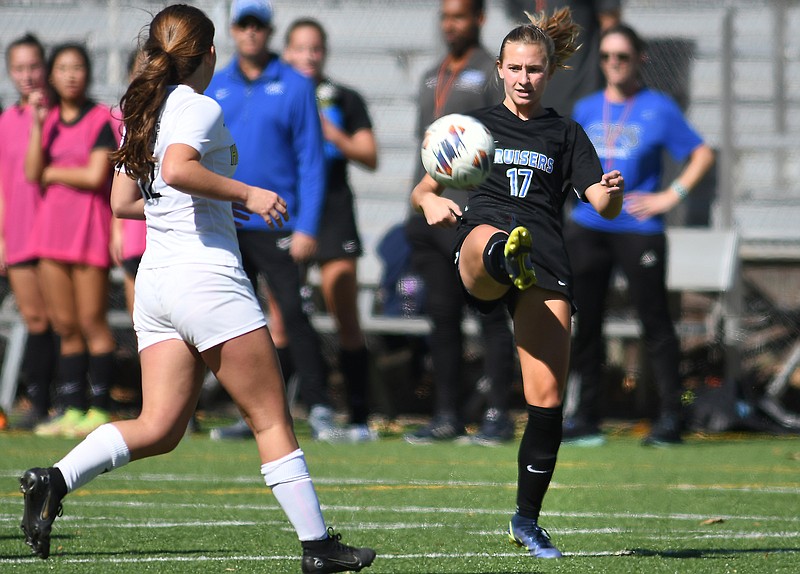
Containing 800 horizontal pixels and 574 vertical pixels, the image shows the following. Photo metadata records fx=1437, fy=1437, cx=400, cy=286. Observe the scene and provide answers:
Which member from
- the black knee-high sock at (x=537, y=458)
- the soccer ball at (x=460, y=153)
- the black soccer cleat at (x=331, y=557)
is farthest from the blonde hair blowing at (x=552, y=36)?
the black soccer cleat at (x=331, y=557)

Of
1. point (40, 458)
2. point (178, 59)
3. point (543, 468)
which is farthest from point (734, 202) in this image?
point (178, 59)

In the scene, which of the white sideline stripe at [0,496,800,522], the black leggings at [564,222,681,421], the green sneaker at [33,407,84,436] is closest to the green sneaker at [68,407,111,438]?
the green sneaker at [33,407,84,436]

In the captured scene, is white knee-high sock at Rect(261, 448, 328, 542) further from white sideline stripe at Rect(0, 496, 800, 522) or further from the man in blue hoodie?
the man in blue hoodie

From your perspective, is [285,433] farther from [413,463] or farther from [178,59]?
[413,463]

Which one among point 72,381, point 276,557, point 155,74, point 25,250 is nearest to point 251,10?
point 25,250

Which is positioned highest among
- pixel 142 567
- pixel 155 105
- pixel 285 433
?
pixel 155 105

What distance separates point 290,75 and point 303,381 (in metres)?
1.92

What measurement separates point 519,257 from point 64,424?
17.8 ft

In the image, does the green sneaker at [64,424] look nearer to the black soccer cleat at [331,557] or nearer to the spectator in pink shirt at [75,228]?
the spectator in pink shirt at [75,228]

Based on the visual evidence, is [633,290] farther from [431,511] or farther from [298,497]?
[298,497]

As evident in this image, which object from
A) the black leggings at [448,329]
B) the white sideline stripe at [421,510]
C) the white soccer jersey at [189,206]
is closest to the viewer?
the white soccer jersey at [189,206]

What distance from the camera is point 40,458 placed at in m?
7.99

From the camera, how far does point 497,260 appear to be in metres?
4.77

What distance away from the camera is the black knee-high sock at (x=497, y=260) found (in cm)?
477
